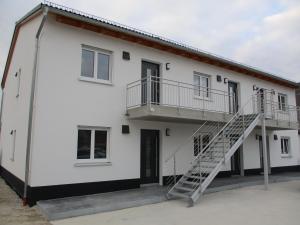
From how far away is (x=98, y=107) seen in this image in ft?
30.6

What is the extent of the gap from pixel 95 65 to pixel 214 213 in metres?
6.43

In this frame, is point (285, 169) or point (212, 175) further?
point (285, 169)

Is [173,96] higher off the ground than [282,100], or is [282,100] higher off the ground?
[282,100]

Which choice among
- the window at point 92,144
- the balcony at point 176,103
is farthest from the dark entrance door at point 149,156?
the window at point 92,144

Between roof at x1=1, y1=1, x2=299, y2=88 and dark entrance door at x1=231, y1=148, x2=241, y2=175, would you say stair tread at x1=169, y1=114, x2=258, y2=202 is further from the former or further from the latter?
dark entrance door at x1=231, y1=148, x2=241, y2=175

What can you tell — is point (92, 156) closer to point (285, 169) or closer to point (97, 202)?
point (97, 202)

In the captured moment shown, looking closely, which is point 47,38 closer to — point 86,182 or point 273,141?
point 86,182

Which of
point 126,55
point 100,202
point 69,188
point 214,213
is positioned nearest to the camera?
point 214,213

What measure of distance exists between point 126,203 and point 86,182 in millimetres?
1873

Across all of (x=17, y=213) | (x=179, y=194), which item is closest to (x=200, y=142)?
(x=179, y=194)

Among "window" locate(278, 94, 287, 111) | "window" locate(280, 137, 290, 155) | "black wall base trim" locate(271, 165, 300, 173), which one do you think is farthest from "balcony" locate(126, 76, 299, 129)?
"window" locate(280, 137, 290, 155)

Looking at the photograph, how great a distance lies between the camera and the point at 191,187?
8.59m

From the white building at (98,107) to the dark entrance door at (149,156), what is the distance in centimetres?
4

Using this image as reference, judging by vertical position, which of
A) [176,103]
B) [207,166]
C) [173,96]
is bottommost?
[207,166]
